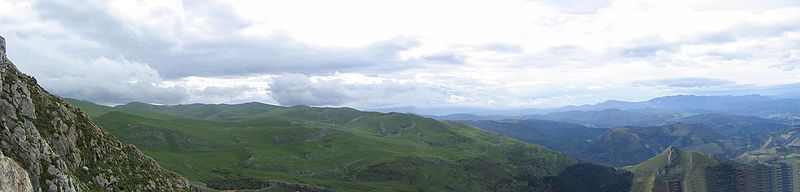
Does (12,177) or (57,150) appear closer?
(12,177)

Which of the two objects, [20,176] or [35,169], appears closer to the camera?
[20,176]

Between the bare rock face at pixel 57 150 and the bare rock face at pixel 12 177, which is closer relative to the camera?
the bare rock face at pixel 12 177

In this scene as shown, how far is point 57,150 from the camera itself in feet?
300

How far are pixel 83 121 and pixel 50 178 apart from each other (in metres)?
40.1

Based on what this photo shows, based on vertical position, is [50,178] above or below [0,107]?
below

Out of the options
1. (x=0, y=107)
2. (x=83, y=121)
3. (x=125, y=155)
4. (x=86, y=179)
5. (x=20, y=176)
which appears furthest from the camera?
(x=125, y=155)

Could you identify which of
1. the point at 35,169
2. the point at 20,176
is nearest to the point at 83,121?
the point at 35,169

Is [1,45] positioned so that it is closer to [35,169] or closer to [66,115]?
[66,115]

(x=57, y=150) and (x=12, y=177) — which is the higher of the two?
(x=57, y=150)

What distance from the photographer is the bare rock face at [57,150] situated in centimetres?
7388

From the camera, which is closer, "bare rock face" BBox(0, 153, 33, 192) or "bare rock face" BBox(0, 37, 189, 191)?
"bare rock face" BBox(0, 153, 33, 192)

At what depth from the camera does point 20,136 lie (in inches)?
2972

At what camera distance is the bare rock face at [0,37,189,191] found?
7388 cm

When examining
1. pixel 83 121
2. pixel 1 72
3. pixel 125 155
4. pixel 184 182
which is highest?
pixel 1 72
